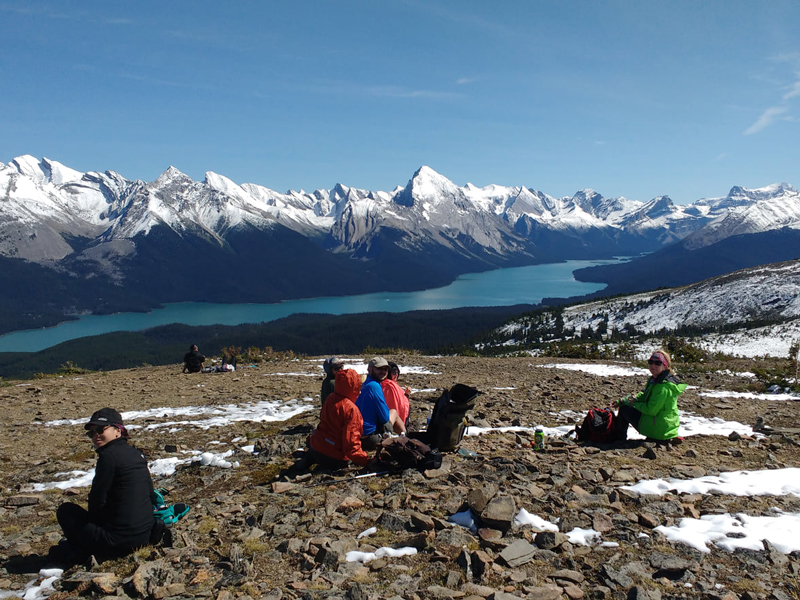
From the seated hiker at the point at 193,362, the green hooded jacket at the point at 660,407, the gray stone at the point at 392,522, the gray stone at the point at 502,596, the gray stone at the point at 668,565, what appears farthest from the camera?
the seated hiker at the point at 193,362

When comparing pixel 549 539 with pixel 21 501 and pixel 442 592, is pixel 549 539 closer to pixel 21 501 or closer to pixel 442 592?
pixel 442 592

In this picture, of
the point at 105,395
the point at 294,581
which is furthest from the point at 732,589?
the point at 105,395

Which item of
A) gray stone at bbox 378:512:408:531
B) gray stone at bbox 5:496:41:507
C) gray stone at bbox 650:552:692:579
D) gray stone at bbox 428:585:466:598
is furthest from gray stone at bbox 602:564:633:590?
gray stone at bbox 5:496:41:507

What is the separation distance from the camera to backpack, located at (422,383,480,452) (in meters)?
9.12

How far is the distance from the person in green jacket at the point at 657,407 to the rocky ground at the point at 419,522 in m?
0.51

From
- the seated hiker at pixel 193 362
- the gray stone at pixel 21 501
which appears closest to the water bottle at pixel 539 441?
the gray stone at pixel 21 501

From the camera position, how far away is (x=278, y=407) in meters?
16.1

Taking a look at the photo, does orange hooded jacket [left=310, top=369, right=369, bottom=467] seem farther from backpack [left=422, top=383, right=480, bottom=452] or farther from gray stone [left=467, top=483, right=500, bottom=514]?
gray stone [left=467, top=483, right=500, bottom=514]

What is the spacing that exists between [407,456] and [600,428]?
503 centimetres

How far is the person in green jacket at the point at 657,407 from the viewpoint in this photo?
1026 cm

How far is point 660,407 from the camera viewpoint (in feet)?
34.0

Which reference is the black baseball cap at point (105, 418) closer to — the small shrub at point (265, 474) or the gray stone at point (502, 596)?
the small shrub at point (265, 474)

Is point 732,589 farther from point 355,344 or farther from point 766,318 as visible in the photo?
point 355,344

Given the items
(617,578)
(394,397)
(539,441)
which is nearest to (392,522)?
(617,578)
